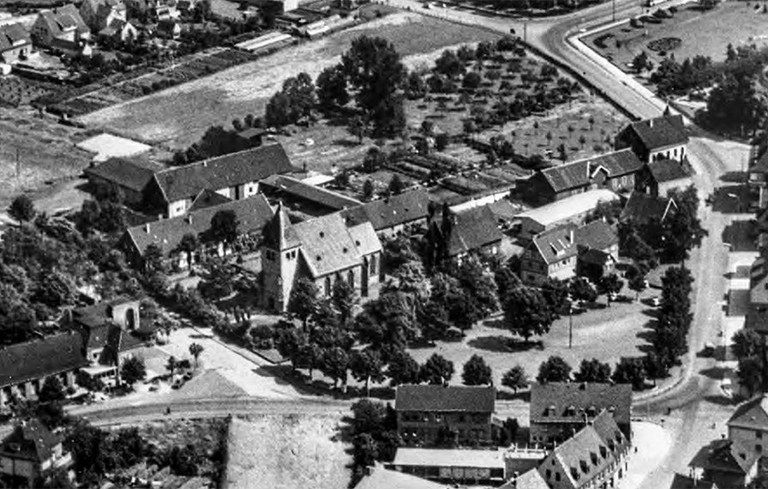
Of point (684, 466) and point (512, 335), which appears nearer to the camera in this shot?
point (684, 466)

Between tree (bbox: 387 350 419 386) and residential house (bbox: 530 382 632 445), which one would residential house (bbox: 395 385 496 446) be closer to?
residential house (bbox: 530 382 632 445)

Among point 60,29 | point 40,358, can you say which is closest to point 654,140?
point 40,358

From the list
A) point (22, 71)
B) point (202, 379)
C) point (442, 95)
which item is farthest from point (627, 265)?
point (22, 71)

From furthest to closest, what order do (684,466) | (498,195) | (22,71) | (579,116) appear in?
(22,71) → (579,116) → (498,195) → (684,466)

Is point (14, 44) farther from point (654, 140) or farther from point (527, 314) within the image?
point (527, 314)

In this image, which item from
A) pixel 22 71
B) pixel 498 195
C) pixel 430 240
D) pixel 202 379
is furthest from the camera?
pixel 22 71

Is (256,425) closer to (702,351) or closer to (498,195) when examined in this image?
(702,351)
